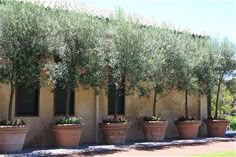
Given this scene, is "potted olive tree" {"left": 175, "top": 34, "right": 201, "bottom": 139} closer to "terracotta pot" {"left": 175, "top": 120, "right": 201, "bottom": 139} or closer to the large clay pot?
"terracotta pot" {"left": 175, "top": 120, "right": 201, "bottom": 139}

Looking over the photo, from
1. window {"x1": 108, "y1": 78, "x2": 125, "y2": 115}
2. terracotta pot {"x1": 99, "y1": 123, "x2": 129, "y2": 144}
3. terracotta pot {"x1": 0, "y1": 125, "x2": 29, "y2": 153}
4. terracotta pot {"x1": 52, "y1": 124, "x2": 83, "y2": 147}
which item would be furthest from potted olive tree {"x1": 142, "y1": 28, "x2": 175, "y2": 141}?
terracotta pot {"x1": 0, "y1": 125, "x2": 29, "y2": 153}

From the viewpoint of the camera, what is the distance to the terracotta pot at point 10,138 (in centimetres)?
1342

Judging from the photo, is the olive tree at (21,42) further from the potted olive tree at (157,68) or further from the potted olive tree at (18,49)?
the potted olive tree at (157,68)

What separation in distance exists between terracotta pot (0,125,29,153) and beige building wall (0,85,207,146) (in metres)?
1.84

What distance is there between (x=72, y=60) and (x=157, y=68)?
3.92m

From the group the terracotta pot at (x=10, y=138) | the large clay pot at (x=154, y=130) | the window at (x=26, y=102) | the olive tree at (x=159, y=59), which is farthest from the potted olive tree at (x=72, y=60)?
the large clay pot at (x=154, y=130)

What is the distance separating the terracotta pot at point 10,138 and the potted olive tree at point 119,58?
3.94m

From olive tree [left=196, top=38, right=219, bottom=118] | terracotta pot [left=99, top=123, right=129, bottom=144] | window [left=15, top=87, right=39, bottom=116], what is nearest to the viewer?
window [left=15, top=87, right=39, bottom=116]

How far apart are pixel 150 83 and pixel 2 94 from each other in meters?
6.06

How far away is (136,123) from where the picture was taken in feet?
62.9

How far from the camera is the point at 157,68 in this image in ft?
56.7

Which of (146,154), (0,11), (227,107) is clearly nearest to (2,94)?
(0,11)

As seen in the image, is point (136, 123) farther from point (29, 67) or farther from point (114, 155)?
point (29, 67)

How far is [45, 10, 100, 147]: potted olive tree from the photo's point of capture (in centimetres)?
1485
